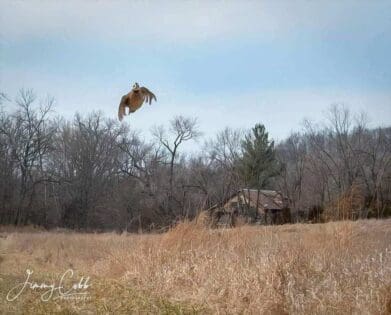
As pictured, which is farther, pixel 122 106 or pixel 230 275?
pixel 230 275

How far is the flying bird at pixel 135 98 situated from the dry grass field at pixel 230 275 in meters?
1.65

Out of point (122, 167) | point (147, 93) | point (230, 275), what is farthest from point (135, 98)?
point (122, 167)

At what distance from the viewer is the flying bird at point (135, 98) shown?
3.66 meters

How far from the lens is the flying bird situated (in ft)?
12.0

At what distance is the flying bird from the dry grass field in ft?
5.42

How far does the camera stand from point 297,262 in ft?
16.2

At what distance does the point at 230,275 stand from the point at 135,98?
221 centimetres

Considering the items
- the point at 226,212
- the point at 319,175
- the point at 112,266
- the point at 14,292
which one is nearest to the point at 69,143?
the point at 319,175

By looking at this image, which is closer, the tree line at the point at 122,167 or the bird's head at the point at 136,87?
the bird's head at the point at 136,87

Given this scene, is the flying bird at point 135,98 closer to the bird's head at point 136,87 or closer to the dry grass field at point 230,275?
the bird's head at point 136,87

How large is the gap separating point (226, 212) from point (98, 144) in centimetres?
2173

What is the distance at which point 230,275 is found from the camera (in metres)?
4.75

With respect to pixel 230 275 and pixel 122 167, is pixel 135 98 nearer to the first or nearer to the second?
pixel 230 275

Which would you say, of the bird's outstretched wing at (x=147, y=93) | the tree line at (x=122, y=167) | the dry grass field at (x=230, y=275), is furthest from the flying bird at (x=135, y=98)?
the tree line at (x=122, y=167)
